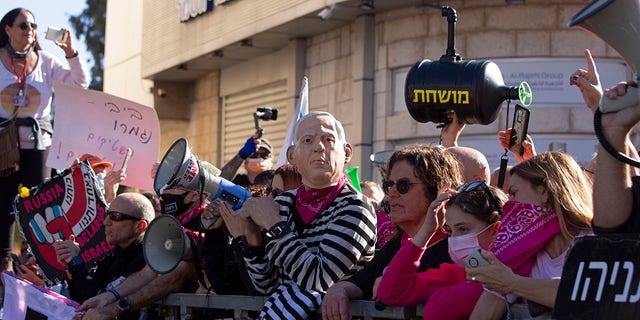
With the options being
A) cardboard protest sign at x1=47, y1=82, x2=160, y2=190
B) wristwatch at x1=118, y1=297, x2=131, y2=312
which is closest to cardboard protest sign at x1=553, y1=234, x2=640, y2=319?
wristwatch at x1=118, y1=297, x2=131, y2=312

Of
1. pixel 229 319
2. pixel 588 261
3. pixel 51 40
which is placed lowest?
pixel 229 319

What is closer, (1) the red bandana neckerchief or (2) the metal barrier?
(2) the metal barrier

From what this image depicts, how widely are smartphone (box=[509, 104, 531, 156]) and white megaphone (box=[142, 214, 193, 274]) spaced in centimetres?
183

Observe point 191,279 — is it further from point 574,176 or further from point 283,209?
point 574,176

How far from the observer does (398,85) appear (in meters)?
16.2

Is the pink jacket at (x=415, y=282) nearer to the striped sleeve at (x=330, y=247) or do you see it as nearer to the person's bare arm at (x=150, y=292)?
the striped sleeve at (x=330, y=247)

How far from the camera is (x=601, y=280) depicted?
3508mm

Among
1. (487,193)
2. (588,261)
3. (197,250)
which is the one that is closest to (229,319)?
(197,250)

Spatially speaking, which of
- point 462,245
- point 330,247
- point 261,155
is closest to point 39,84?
point 261,155

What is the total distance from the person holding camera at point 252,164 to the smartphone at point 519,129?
3.00m

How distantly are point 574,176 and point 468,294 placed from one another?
2.03 feet

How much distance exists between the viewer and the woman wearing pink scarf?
4121 mm

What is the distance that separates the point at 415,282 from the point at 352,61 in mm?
12511

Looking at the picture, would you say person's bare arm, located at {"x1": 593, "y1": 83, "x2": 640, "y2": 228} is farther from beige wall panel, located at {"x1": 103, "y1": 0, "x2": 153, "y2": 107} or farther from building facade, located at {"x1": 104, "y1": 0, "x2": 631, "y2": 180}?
beige wall panel, located at {"x1": 103, "y1": 0, "x2": 153, "y2": 107}
